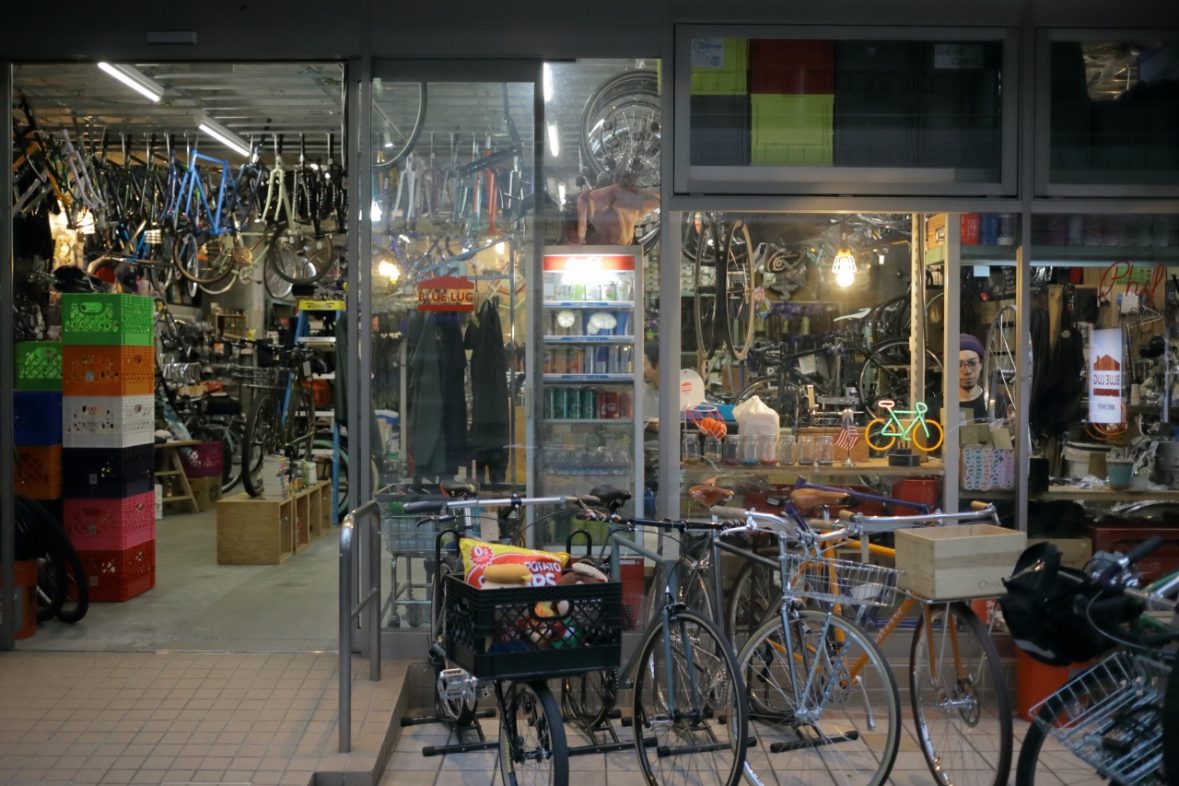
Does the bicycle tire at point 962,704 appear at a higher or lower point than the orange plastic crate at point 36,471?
lower

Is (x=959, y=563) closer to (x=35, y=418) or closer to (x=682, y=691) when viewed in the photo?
(x=682, y=691)

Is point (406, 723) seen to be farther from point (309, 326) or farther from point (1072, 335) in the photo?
point (309, 326)

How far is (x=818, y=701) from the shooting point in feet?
13.3

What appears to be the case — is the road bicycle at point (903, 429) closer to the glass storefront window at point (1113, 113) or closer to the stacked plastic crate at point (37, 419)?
the glass storefront window at point (1113, 113)

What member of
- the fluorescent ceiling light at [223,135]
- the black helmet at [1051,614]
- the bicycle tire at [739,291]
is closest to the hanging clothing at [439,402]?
the bicycle tire at [739,291]

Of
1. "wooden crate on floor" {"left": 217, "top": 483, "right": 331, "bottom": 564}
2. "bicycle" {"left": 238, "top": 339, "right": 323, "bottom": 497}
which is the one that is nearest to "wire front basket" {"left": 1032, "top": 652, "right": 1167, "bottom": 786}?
"wooden crate on floor" {"left": 217, "top": 483, "right": 331, "bottom": 564}

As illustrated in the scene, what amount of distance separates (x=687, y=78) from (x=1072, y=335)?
2545mm

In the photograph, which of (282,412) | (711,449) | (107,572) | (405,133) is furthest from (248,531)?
(711,449)

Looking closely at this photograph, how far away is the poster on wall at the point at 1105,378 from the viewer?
19.1 ft

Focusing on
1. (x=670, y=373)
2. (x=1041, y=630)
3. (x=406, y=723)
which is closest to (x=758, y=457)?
(x=670, y=373)

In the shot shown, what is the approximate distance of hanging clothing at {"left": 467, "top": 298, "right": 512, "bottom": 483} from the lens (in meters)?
5.76

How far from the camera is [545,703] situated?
3.63 m

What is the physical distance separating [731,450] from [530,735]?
252 centimetres

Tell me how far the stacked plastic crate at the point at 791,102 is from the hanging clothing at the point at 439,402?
6.31ft
